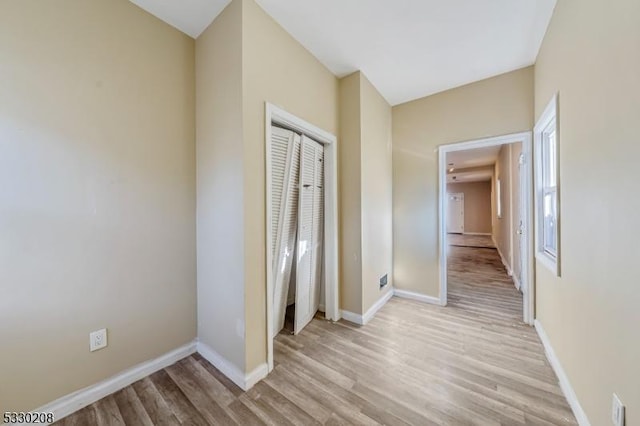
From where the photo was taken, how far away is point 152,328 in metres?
1.79

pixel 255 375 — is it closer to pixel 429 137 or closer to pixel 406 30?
pixel 406 30

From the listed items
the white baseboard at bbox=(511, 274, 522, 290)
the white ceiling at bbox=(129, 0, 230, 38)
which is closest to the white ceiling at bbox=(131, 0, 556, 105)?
the white ceiling at bbox=(129, 0, 230, 38)

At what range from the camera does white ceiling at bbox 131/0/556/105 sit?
5.68 feet

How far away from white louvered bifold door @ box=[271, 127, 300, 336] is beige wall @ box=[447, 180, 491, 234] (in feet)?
32.0

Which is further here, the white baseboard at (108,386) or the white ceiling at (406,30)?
the white ceiling at (406,30)

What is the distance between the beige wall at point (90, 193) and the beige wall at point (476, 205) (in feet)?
35.0

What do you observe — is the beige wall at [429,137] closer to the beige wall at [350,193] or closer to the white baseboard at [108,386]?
the beige wall at [350,193]

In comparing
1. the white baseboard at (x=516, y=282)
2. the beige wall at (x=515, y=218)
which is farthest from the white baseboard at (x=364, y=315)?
the beige wall at (x=515, y=218)

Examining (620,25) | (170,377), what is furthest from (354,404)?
(620,25)

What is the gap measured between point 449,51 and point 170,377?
12.1 ft

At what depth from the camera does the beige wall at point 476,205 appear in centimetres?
943

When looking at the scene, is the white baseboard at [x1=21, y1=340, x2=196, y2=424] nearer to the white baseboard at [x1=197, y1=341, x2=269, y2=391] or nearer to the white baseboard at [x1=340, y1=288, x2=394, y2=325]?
the white baseboard at [x1=197, y1=341, x2=269, y2=391]

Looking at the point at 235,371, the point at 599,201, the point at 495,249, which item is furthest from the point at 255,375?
the point at 495,249

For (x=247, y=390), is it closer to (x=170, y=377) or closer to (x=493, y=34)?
(x=170, y=377)
